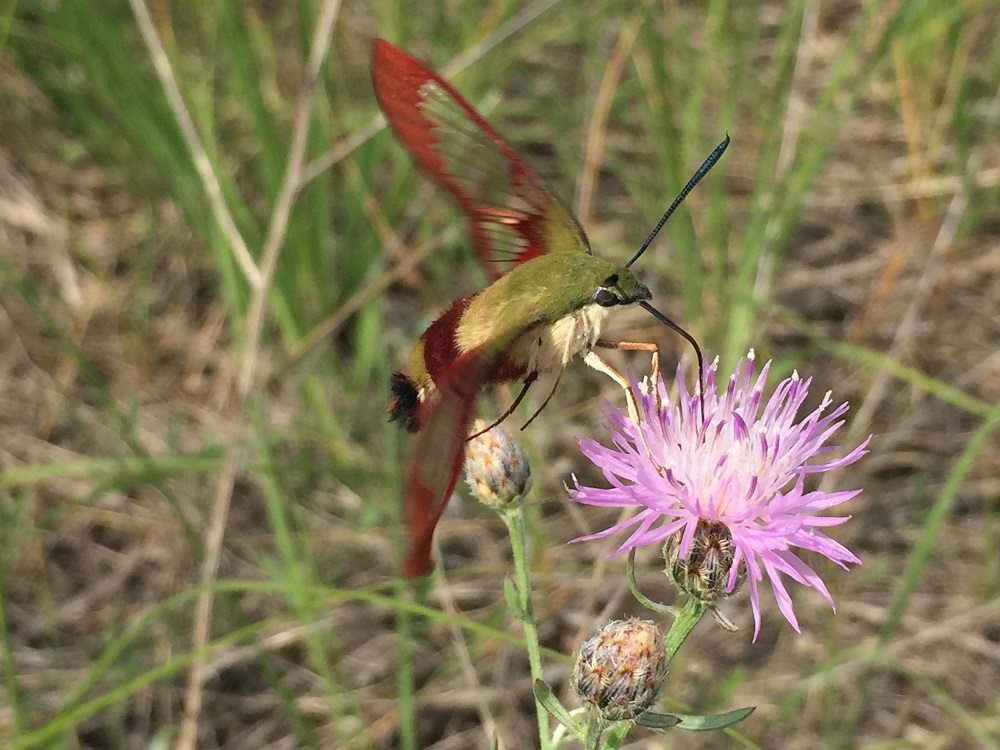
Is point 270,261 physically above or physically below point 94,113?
below

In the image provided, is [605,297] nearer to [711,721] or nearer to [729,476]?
[729,476]

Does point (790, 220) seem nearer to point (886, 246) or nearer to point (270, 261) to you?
point (886, 246)

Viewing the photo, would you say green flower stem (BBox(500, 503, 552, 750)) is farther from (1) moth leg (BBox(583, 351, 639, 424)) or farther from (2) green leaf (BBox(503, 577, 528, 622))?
(1) moth leg (BBox(583, 351, 639, 424))

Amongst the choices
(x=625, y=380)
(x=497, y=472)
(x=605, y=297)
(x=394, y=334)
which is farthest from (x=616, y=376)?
(x=394, y=334)

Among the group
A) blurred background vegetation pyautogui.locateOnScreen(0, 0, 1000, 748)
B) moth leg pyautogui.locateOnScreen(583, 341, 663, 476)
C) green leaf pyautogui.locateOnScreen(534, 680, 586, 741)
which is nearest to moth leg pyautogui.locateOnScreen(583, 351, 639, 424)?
moth leg pyautogui.locateOnScreen(583, 341, 663, 476)

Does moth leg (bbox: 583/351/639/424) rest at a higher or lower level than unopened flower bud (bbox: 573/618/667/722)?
higher

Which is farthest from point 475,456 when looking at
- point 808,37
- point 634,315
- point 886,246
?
point 886,246
